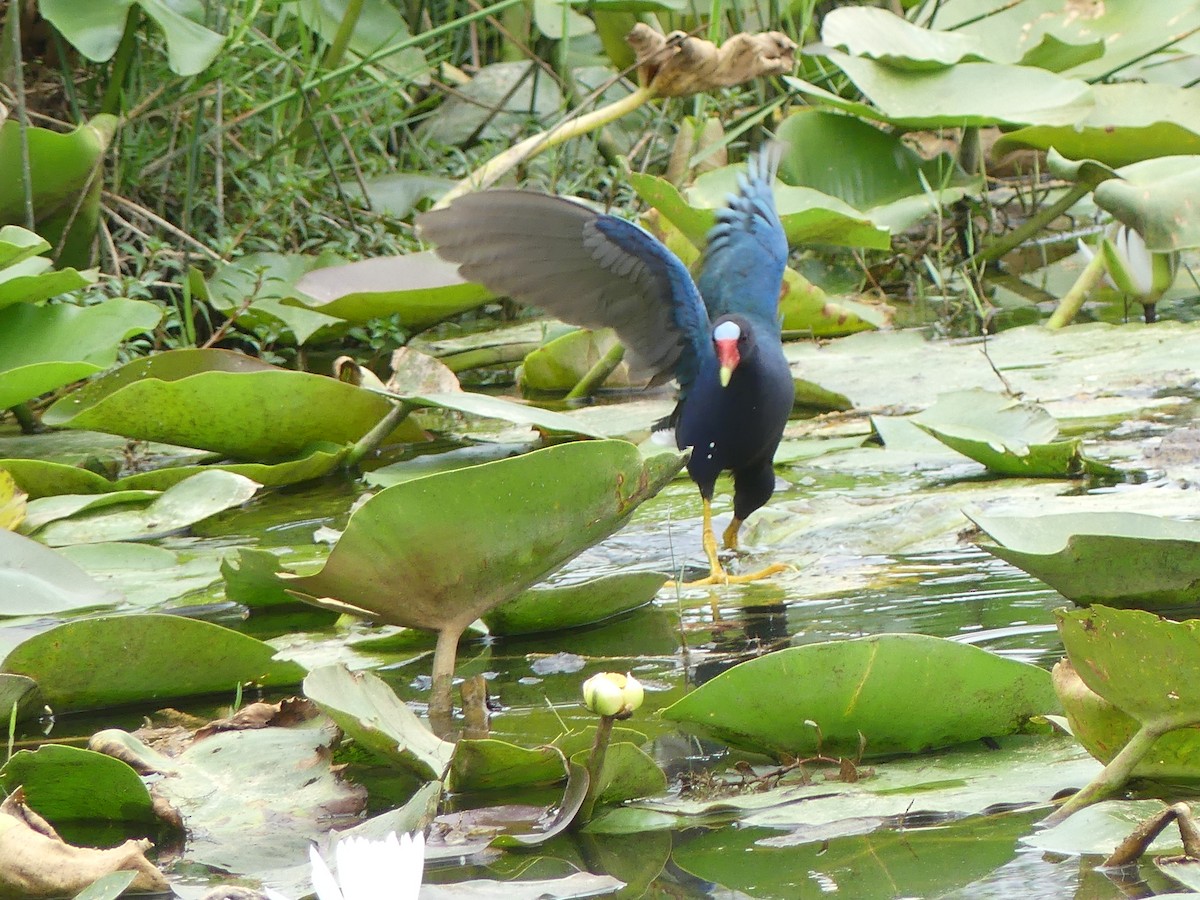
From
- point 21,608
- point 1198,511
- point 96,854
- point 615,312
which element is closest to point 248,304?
point 615,312

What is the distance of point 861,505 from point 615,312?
54 centimetres

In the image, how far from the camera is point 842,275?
4828 millimetres

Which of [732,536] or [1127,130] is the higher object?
[1127,130]

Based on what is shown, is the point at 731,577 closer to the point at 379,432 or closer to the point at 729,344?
the point at 729,344

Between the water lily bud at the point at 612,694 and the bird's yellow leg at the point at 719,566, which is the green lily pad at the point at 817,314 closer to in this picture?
the bird's yellow leg at the point at 719,566

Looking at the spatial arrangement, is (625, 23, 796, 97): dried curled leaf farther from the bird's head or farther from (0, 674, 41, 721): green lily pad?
(0, 674, 41, 721): green lily pad

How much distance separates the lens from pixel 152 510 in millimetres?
2342

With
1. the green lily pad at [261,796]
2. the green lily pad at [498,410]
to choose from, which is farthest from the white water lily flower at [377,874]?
the green lily pad at [498,410]

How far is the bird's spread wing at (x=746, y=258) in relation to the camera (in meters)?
2.69

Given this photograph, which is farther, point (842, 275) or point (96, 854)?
point (842, 275)

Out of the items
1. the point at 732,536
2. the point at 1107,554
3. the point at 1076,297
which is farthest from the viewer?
the point at 1076,297

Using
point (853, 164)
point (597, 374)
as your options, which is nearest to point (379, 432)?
point (597, 374)

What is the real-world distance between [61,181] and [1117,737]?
2.70 meters

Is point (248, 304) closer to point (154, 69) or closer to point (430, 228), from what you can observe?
point (430, 228)
